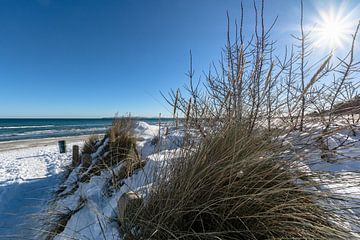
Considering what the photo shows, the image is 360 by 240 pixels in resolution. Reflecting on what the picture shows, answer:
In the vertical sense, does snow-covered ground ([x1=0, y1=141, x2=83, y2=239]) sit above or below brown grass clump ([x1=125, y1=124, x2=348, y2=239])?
below

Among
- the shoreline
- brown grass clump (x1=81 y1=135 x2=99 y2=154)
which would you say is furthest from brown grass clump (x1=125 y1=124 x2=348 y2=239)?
the shoreline

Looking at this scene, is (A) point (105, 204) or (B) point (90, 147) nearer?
(A) point (105, 204)

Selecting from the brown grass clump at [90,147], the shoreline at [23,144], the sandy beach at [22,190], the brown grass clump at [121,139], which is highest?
the brown grass clump at [121,139]

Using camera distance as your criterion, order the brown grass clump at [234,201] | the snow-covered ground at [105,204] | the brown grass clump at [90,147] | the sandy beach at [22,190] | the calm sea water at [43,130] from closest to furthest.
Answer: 1. the brown grass clump at [234,201]
2. the snow-covered ground at [105,204]
3. the sandy beach at [22,190]
4. the brown grass clump at [90,147]
5. the calm sea water at [43,130]

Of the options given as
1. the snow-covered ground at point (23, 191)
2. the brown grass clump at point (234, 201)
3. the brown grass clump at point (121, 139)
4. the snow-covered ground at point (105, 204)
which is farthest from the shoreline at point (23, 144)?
the brown grass clump at point (234, 201)

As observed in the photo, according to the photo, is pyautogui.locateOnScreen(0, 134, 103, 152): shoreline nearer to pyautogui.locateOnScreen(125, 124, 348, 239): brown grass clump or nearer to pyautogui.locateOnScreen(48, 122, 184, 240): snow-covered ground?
pyautogui.locateOnScreen(48, 122, 184, 240): snow-covered ground

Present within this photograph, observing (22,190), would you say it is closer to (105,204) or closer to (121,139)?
(121,139)

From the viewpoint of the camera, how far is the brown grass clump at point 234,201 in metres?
1.01

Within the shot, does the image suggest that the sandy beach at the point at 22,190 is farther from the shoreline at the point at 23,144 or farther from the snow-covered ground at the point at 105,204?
the shoreline at the point at 23,144

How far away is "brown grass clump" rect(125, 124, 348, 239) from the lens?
39.8 inches

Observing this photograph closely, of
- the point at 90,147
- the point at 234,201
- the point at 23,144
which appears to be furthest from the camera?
the point at 23,144

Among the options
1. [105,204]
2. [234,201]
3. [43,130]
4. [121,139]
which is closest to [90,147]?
[121,139]

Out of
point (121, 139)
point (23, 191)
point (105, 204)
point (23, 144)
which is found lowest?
point (23, 144)

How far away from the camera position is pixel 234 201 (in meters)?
1.11
